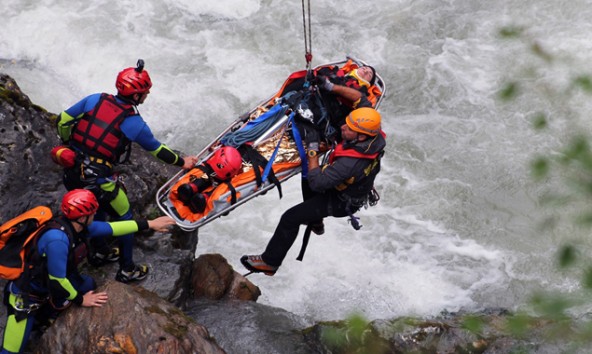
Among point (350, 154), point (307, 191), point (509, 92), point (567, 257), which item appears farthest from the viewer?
point (307, 191)

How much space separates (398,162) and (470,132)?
1337mm

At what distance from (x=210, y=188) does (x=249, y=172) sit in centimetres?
38

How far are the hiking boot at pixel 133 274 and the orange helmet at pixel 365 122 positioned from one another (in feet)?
7.19

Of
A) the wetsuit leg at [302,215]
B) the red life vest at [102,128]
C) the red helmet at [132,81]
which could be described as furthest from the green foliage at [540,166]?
the wetsuit leg at [302,215]

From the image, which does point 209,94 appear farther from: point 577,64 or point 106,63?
point 577,64

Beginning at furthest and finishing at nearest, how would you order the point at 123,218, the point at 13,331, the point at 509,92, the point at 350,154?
1. the point at 123,218
2. the point at 350,154
3. the point at 13,331
4. the point at 509,92

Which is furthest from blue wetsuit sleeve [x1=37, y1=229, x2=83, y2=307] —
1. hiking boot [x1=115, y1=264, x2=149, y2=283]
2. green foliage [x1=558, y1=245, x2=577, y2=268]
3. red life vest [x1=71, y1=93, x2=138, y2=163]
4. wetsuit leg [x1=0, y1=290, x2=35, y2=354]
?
green foliage [x1=558, y1=245, x2=577, y2=268]

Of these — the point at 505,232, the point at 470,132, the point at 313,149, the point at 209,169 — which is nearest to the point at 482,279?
the point at 505,232

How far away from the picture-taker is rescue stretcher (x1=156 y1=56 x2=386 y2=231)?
229 inches

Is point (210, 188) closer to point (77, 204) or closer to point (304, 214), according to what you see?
point (304, 214)

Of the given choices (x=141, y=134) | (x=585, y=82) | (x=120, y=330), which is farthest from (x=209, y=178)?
(x=585, y=82)

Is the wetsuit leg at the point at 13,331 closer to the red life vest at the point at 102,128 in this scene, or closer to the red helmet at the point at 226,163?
the red life vest at the point at 102,128

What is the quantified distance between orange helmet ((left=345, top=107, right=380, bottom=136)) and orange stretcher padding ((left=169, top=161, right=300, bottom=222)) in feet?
2.91

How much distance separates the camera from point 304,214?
596 centimetres
